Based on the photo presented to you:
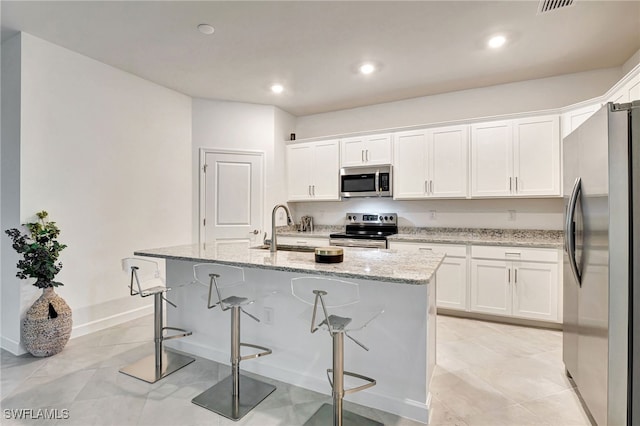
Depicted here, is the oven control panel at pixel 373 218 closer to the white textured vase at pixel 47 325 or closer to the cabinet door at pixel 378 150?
the cabinet door at pixel 378 150

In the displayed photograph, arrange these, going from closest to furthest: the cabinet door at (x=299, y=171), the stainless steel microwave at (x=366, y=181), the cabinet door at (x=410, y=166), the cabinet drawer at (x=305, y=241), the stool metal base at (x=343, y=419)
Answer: the stool metal base at (x=343, y=419) → the cabinet door at (x=410, y=166) → the stainless steel microwave at (x=366, y=181) → the cabinet drawer at (x=305, y=241) → the cabinet door at (x=299, y=171)

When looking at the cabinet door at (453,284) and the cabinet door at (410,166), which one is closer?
the cabinet door at (453,284)

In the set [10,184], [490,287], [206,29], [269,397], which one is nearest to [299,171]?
[206,29]

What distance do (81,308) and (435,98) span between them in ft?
15.8

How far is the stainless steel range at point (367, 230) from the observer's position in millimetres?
3964

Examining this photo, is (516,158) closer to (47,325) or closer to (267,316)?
(267,316)

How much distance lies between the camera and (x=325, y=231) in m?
4.93

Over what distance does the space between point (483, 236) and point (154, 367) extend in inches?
146

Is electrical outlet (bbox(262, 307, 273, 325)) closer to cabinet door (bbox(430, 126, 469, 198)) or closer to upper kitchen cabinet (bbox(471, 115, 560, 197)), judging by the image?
cabinet door (bbox(430, 126, 469, 198))

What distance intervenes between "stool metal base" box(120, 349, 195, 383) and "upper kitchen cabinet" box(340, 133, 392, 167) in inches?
122

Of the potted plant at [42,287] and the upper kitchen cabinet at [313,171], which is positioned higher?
the upper kitchen cabinet at [313,171]

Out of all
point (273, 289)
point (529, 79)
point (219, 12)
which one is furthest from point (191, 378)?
point (529, 79)

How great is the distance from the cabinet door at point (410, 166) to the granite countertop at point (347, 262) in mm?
1903

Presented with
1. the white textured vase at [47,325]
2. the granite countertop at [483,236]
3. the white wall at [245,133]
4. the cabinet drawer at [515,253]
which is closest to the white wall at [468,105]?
the white wall at [245,133]
